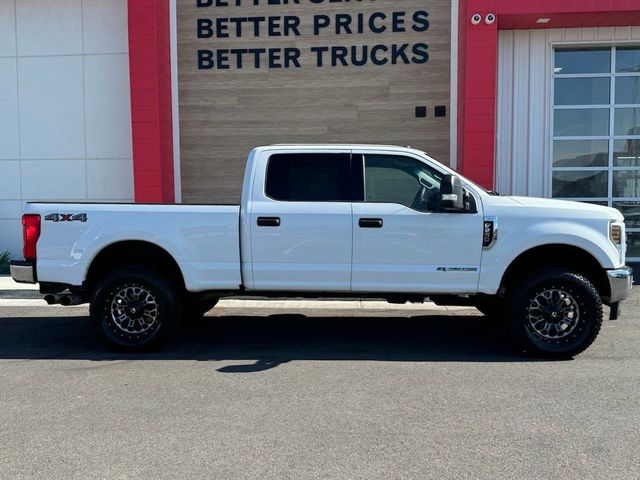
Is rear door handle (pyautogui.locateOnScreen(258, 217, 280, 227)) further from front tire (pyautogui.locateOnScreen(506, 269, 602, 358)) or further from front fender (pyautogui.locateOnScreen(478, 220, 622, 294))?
front tire (pyautogui.locateOnScreen(506, 269, 602, 358))

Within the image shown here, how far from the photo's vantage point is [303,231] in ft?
20.4

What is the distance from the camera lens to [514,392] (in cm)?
510

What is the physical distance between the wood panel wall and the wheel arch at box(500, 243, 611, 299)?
21.1 ft

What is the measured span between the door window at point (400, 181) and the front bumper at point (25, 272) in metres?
3.57

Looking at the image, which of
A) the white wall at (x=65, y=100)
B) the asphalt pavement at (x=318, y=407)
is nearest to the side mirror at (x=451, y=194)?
the asphalt pavement at (x=318, y=407)

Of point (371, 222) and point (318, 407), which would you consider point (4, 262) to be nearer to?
point (371, 222)

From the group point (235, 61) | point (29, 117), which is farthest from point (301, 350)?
point (29, 117)

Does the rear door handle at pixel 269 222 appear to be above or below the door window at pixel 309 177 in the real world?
below

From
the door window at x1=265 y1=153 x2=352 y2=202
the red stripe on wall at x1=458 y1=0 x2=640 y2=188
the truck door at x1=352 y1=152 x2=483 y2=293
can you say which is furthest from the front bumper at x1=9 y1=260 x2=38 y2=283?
the red stripe on wall at x1=458 y1=0 x2=640 y2=188

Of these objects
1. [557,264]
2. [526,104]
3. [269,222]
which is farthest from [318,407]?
[526,104]

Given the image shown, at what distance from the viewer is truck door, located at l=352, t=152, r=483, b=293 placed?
20.1ft

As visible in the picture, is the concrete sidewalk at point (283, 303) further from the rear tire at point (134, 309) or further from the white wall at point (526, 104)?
the white wall at point (526, 104)

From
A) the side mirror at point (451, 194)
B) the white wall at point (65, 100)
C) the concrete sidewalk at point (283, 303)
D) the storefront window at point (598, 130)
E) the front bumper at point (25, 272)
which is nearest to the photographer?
the side mirror at point (451, 194)

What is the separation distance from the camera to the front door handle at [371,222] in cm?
615
